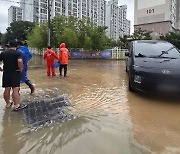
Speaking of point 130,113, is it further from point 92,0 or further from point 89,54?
point 92,0

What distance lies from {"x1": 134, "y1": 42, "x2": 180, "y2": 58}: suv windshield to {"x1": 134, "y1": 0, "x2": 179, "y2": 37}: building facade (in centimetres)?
5907

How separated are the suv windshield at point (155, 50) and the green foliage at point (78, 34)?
54.9ft

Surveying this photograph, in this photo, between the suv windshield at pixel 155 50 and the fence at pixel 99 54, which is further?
the fence at pixel 99 54

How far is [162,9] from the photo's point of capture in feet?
221

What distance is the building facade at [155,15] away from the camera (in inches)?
2618

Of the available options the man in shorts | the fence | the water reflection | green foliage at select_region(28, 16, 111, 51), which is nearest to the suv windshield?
the water reflection

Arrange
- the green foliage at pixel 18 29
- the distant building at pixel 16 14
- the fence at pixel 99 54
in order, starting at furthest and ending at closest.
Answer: the distant building at pixel 16 14 → the green foliage at pixel 18 29 → the fence at pixel 99 54

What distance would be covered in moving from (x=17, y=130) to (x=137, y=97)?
349 centimetres

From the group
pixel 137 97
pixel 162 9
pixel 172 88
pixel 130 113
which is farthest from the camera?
pixel 162 9

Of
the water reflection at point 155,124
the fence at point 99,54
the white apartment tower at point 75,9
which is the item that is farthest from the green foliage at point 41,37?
the white apartment tower at point 75,9

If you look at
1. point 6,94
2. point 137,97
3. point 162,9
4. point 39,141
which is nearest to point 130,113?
point 137,97

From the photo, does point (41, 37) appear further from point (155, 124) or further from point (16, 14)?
point (16, 14)

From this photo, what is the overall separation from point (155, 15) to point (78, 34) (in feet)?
166

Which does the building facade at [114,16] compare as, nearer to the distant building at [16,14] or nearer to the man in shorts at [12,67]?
the distant building at [16,14]
